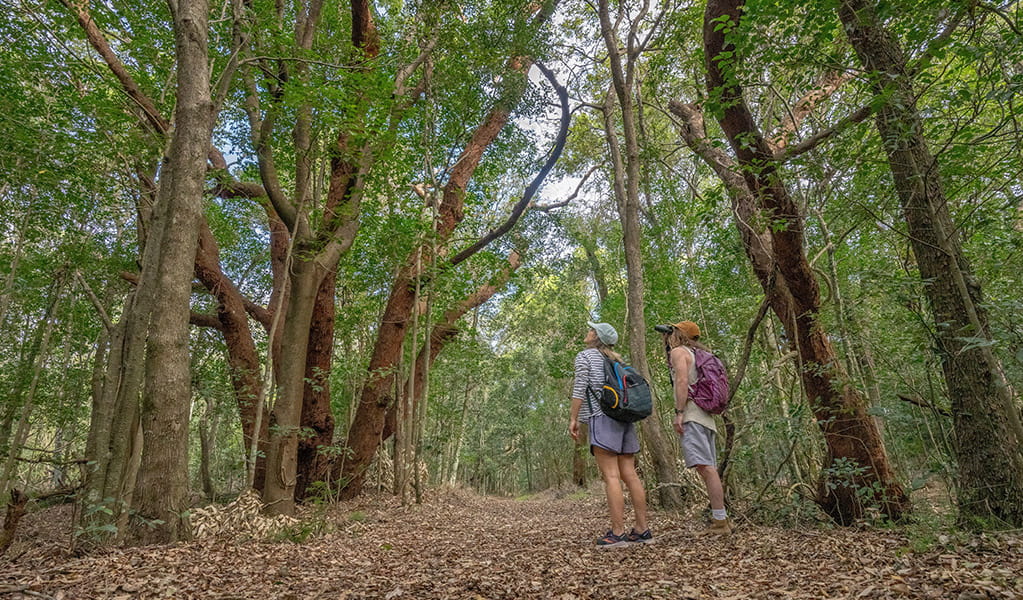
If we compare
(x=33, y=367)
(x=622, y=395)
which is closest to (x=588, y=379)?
(x=622, y=395)

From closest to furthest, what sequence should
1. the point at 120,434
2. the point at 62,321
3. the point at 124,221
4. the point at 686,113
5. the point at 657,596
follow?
the point at 657,596 < the point at 120,434 < the point at 686,113 < the point at 124,221 < the point at 62,321

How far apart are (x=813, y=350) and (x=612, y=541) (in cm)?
277

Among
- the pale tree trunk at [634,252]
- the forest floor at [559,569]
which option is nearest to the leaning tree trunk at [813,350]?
the forest floor at [559,569]

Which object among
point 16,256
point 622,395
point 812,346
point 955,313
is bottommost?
point 622,395

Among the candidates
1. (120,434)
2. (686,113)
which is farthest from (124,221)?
(686,113)

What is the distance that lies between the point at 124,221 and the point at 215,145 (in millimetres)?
2506

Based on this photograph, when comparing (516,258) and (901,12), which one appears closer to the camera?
(901,12)

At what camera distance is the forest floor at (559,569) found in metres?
2.36

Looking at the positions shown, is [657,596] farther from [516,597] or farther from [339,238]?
[339,238]

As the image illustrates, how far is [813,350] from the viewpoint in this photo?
479 cm

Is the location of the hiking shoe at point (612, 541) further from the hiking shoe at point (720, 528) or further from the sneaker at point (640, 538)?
the hiking shoe at point (720, 528)

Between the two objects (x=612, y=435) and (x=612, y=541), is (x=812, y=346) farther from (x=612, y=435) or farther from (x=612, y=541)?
(x=612, y=541)

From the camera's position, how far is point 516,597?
2.51 meters

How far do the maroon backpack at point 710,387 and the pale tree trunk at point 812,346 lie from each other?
3.16ft
